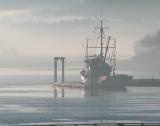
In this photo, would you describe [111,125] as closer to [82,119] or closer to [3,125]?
[3,125]

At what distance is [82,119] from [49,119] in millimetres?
5053

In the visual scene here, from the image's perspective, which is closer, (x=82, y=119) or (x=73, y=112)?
(x=82, y=119)

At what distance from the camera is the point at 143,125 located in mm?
78000

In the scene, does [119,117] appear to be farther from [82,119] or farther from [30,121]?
[30,121]

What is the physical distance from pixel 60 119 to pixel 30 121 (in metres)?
7.56

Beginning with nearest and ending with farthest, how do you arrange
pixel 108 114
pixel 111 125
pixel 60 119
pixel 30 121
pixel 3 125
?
1. pixel 111 125
2. pixel 3 125
3. pixel 30 121
4. pixel 60 119
5. pixel 108 114

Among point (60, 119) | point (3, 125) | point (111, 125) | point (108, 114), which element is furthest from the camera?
point (108, 114)

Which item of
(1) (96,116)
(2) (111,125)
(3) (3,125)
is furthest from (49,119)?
(2) (111,125)

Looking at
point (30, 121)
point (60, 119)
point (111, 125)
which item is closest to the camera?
point (111, 125)

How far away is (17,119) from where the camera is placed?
330 feet

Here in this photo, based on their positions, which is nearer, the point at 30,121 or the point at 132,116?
the point at 30,121

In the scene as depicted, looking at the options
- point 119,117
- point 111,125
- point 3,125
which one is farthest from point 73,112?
point 111,125

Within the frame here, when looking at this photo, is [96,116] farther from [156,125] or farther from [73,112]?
[156,125]

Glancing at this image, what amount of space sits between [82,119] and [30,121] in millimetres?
9358
